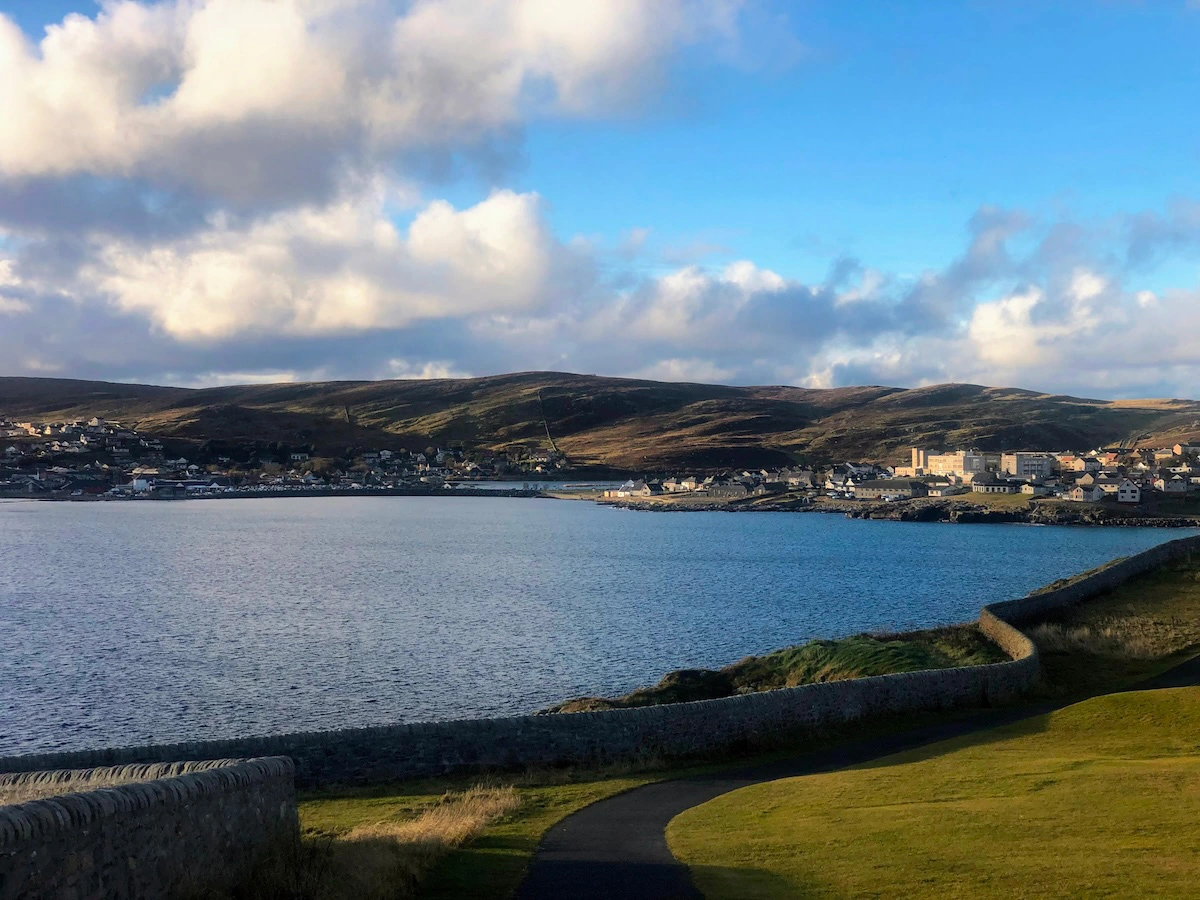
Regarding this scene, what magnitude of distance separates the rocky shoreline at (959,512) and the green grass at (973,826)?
5288 inches

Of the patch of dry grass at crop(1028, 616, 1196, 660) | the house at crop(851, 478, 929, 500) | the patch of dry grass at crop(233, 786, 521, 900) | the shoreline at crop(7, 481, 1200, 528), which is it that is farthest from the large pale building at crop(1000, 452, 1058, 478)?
the patch of dry grass at crop(233, 786, 521, 900)

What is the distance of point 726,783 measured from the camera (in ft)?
67.8

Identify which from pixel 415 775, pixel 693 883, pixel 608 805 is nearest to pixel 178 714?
pixel 415 775

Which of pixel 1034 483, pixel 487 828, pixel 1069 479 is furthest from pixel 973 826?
pixel 1069 479

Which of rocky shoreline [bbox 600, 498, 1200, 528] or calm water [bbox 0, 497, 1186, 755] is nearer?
calm water [bbox 0, 497, 1186, 755]

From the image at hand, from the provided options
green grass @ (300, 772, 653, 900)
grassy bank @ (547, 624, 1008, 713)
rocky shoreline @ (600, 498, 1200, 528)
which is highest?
green grass @ (300, 772, 653, 900)

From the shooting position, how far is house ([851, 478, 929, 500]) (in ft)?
596

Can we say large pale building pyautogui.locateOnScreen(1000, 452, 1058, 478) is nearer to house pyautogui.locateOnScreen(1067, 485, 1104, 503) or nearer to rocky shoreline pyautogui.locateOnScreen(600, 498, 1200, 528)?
house pyautogui.locateOnScreen(1067, 485, 1104, 503)

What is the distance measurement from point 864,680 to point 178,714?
22952 millimetres

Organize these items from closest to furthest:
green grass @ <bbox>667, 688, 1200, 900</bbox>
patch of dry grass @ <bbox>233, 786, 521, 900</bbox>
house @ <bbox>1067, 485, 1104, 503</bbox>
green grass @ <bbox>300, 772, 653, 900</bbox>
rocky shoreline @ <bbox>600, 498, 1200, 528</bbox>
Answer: patch of dry grass @ <bbox>233, 786, 521, 900</bbox>
green grass @ <bbox>667, 688, 1200, 900</bbox>
green grass @ <bbox>300, 772, 653, 900</bbox>
rocky shoreline @ <bbox>600, 498, 1200, 528</bbox>
house @ <bbox>1067, 485, 1104, 503</bbox>

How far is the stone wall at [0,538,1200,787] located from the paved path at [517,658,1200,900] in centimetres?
127

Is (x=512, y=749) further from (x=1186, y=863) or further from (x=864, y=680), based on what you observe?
(x=1186, y=863)

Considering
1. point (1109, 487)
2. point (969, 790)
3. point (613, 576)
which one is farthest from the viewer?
point (1109, 487)

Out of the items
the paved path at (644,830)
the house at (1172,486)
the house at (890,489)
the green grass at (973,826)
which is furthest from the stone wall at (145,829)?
the house at (890,489)
